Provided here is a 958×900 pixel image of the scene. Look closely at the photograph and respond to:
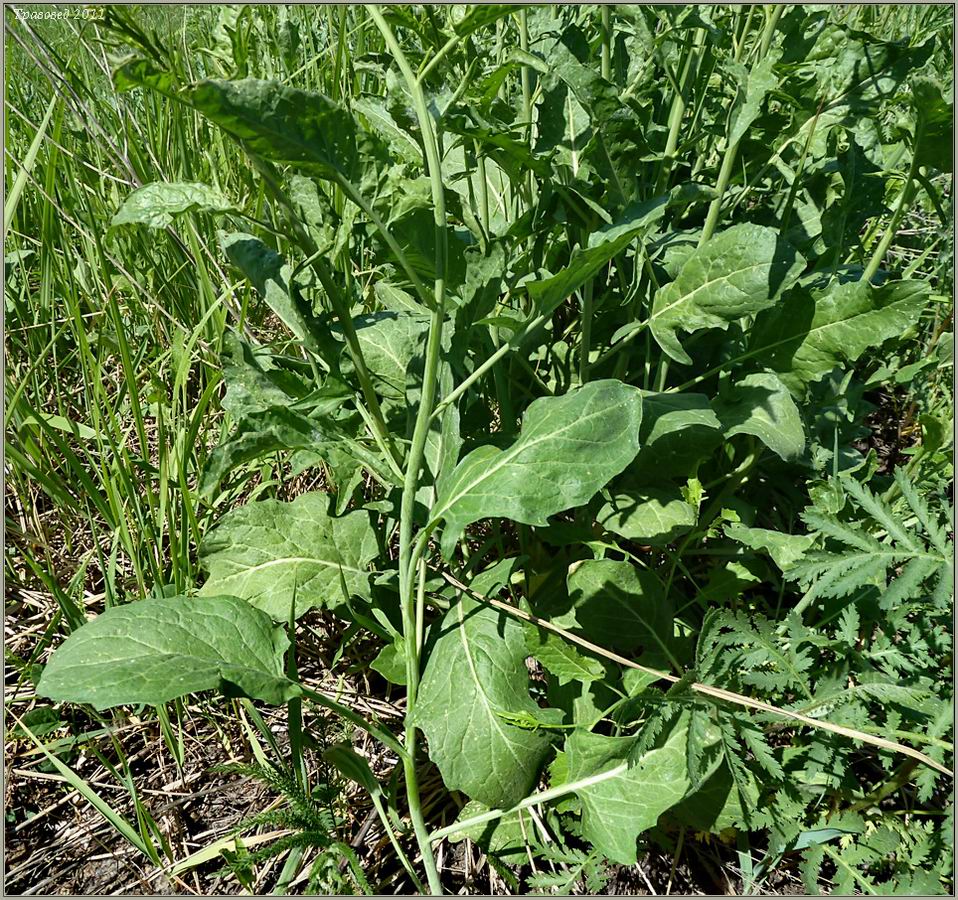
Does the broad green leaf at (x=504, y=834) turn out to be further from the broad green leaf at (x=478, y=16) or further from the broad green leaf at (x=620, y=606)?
the broad green leaf at (x=478, y=16)

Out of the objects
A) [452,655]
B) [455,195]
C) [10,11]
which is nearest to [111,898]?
[452,655]

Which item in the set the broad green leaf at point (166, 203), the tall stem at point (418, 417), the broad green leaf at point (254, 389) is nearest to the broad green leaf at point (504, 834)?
the tall stem at point (418, 417)

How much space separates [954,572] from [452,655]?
80 cm

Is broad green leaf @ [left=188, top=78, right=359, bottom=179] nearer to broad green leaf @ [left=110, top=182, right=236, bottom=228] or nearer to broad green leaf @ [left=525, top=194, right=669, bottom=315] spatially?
broad green leaf @ [left=110, top=182, right=236, bottom=228]

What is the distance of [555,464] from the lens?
4.06 feet

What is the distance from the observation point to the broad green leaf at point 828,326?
146cm

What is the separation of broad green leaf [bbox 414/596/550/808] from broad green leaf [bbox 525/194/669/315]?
0.59 meters

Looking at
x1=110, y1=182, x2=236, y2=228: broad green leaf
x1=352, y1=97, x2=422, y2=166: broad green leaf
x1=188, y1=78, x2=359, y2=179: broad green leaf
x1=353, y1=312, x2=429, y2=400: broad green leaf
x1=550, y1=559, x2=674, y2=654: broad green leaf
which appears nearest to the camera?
x1=188, y1=78, x2=359, y2=179: broad green leaf

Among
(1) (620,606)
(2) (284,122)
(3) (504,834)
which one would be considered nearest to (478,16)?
(2) (284,122)

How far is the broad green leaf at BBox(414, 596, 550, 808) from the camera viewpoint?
1321mm

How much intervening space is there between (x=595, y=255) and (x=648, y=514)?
21.5 inches

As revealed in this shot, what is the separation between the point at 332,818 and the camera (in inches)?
52.9

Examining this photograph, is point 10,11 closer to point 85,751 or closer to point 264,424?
point 264,424

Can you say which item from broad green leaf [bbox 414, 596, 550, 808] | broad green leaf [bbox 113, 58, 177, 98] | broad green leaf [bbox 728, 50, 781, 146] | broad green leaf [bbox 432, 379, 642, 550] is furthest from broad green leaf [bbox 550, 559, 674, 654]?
broad green leaf [bbox 113, 58, 177, 98]
